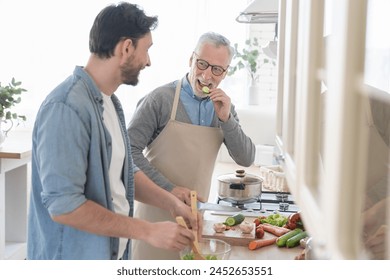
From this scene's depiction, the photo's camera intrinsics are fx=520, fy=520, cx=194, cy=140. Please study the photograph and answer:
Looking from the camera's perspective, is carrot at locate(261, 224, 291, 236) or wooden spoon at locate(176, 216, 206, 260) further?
carrot at locate(261, 224, 291, 236)

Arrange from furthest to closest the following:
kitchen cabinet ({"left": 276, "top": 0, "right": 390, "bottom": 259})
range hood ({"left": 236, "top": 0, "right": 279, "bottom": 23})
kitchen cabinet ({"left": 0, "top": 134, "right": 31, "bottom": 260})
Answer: kitchen cabinet ({"left": 0, "top": 134, "right": 31, "bottom": 260}) < range hood ({"left": 236, "top": 0, "right": 279, "bottom": 23}) < kitchen cabinet ({"left": 276, "top": 0, "right": 390, "bottom": 259})

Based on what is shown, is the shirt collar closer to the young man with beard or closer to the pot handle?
the pot handle

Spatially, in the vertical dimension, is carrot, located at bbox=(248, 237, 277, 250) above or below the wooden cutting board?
below

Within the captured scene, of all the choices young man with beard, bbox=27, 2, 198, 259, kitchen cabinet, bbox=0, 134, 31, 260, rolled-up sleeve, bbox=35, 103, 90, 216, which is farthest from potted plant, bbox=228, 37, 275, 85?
rolled-up sleeve, bbox=35, 103, 90, 216

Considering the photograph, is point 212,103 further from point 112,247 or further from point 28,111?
point 28,111

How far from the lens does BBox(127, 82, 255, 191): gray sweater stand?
187 centimetres

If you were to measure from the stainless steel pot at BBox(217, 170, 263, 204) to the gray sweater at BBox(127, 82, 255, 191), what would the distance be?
0.09m

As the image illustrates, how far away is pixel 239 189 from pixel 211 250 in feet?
1.81

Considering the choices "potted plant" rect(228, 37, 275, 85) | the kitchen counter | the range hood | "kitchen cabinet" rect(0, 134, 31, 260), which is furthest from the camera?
"potted plant" rect(228, 37, 275, 85)

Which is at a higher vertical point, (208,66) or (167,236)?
(208,66)

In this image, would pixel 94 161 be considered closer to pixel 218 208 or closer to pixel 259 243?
pixel 259 243

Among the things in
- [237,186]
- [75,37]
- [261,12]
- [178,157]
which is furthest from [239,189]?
[75,37]

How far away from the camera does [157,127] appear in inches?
77.0
